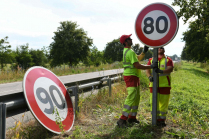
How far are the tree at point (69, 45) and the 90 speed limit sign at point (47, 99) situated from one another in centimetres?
3229

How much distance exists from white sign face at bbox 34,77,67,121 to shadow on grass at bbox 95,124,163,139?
2.92 feet

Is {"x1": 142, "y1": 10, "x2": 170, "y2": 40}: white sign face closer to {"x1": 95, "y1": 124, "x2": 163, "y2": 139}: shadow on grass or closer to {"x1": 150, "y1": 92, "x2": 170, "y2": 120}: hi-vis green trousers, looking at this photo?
{"x1": 150, "y1": 92, "x2": 170, "y2": 120}: hi-vis green trousers

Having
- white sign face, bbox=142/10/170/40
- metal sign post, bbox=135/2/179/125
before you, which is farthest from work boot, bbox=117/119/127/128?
white sign face, bbox=142/10/170/40

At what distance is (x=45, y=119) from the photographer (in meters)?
3.03

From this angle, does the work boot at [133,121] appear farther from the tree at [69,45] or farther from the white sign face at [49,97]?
the tree at [69,45]

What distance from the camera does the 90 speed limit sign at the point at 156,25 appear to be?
3107 millimetres

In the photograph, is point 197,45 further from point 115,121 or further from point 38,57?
point 38,57

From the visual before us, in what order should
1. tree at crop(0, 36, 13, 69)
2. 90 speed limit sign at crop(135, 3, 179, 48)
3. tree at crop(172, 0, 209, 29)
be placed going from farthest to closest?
1. tree at crop(0, 36, 13, 69)
2. tree at crop(172, 0, 209, 29)
3. 90 speed limit sign at crop(135, 3, 179, 48)

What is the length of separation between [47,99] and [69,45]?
3389 cm

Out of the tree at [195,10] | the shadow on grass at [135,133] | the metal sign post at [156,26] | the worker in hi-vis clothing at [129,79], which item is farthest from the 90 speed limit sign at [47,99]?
the tree at [195,10]

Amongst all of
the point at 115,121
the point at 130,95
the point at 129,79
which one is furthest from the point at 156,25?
the point at 115,121

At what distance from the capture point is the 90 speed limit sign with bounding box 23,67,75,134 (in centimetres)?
295

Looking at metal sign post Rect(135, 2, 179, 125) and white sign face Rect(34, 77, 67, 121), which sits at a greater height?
metal sign post Rect(135, 2, 179, 125)

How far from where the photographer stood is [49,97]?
3391 millimetres
